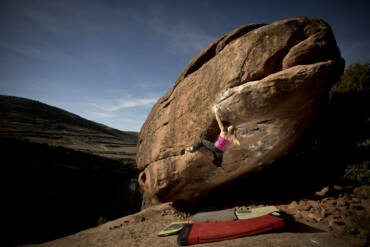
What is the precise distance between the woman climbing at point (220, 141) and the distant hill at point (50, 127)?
2644 centimetres

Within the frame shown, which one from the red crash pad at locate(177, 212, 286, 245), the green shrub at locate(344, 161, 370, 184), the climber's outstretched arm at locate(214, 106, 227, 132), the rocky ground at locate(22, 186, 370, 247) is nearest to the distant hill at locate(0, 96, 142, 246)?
the rocky ground at locate(22, 186, 370, 247)

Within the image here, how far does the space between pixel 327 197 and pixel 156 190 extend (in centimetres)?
498

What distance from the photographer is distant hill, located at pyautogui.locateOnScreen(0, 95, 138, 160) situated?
1030 inches

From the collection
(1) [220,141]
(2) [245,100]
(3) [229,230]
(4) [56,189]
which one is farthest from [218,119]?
(4) [56,189]

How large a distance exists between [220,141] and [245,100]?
132 cm

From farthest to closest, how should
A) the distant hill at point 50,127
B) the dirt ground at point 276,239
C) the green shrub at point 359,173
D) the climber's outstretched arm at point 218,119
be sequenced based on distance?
the distant hill at point 50,127, the climber's outstretched arm at point 218,119, the green shrub at point 359,173, the dirt ground at point 276,239

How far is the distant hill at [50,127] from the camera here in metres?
26.2

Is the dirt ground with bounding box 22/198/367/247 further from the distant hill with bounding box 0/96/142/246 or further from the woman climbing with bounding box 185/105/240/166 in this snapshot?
the distant hill with bounding box 0/96/142/246

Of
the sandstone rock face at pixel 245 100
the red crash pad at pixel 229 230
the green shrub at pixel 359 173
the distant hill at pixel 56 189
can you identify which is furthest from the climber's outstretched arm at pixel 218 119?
the distant hill at pixel 56 189

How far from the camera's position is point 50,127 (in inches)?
1266

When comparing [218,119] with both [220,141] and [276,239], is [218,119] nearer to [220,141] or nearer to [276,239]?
[220,141]

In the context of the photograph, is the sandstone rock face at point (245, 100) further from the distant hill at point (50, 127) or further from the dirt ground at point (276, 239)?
the distant hill at point (50, 127)

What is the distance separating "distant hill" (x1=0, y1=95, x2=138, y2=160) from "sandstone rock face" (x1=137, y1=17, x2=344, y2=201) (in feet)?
83.0

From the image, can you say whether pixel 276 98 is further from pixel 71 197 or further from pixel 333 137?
pixel 71 197
